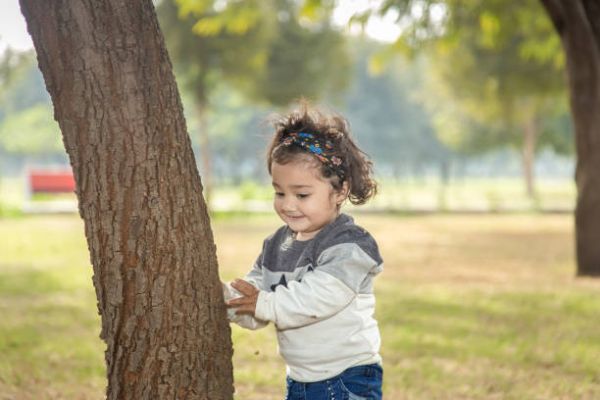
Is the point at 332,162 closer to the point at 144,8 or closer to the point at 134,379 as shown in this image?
the point at 144,8

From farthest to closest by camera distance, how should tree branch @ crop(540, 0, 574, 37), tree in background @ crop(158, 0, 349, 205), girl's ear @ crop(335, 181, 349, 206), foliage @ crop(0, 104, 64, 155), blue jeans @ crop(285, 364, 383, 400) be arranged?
foliage @ crop(0, 104, 64, 155), tree in background @ crop(158, 0, 349, 205), tree branch @ crop(540, 0, 574, 37), girl's ear @ crop(335, 181, 349, 206), blue jeans @ crop(285, 364, 383, 400)

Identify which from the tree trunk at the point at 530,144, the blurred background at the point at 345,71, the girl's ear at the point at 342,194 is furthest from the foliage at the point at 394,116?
the girl's ear at the point at 342,194

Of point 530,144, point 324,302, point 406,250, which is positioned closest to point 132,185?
point 324,302

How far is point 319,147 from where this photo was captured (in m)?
3.05

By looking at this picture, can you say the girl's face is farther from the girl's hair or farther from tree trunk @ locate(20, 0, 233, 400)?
tree trunk @ locate(20, 0, 233, 400)

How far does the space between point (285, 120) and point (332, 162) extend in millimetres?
369

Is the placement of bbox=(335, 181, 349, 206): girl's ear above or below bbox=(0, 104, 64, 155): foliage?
below

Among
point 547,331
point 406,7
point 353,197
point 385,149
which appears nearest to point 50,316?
point 547,331

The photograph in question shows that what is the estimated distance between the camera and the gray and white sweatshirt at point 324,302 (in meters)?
2.89

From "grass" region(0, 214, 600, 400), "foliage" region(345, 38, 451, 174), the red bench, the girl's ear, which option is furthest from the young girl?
"foliage" region(345, 38, 451, 174)

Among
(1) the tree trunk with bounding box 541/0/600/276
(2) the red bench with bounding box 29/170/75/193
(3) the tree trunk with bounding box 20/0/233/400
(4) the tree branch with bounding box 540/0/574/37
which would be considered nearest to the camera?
(3) the tree trunk with bounding box 20/0/233/400

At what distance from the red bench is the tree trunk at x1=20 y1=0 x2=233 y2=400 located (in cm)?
3300

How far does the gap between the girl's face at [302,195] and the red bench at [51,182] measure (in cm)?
3304

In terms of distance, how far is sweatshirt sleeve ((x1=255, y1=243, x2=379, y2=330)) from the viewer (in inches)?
113
